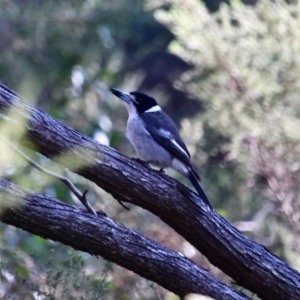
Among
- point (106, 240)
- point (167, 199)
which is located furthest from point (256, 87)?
point (106, 240)

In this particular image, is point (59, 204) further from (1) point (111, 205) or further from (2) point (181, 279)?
(1) point (111, 205)

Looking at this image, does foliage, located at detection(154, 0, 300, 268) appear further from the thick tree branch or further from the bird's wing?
the thick tree branch

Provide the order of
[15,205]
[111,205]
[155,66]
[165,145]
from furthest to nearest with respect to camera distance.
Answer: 1. [155,66]
2. [111,205]
3. [165,145]
4. [15,205]

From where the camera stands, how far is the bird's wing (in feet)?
19.0

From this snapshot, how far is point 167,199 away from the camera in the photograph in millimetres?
4578

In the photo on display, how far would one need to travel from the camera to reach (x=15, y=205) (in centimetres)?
396

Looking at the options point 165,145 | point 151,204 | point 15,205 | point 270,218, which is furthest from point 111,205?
point 15,205

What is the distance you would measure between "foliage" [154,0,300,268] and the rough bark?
3.18 m

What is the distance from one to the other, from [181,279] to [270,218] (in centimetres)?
551

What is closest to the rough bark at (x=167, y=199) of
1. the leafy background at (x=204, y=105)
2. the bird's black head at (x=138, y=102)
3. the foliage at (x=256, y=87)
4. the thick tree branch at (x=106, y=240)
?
the thick tree branch at (x=106, y=240)

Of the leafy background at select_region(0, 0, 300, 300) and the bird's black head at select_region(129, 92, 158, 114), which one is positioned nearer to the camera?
the bird's black head at select_region(129, 92, 158, 114)

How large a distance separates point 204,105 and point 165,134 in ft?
11.6

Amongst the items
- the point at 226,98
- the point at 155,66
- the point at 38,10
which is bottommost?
the point at 155,66

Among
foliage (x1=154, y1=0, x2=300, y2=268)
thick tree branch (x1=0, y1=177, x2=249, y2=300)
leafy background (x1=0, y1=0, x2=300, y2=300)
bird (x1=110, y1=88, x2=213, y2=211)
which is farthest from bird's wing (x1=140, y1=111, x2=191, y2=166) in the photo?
foliage (x1=154, y1=0, x2=300, y2=268)
